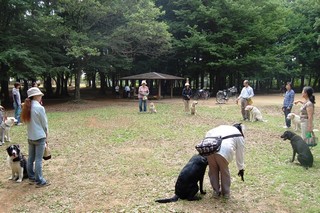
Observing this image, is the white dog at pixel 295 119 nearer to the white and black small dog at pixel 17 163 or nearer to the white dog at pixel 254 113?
the white dog at pixel 254 113

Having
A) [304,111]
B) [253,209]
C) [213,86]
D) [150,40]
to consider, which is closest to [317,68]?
[213,86]

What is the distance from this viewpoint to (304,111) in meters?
6.80

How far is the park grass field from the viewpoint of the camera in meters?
4.51

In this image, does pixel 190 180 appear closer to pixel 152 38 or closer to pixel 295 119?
pixel 295 119

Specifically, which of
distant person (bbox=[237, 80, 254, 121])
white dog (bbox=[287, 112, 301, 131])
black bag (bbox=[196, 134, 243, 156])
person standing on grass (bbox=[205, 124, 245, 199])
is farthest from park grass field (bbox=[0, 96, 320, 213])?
distant person (bbox=[237, 80, 254, 121])

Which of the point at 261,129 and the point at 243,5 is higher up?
the point at 243,5

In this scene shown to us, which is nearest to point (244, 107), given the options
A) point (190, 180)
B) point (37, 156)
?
point (190, 180)

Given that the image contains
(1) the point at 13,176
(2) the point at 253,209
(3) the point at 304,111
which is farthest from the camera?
(3) the point at 304,111

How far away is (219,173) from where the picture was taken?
4.61m

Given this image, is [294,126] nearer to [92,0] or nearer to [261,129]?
[261,129]

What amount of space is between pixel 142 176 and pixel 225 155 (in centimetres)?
226

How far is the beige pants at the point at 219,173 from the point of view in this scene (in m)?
4.23

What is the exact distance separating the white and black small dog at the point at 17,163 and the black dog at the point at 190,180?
2828 millimetres

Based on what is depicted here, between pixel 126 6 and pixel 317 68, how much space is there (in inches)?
1108
